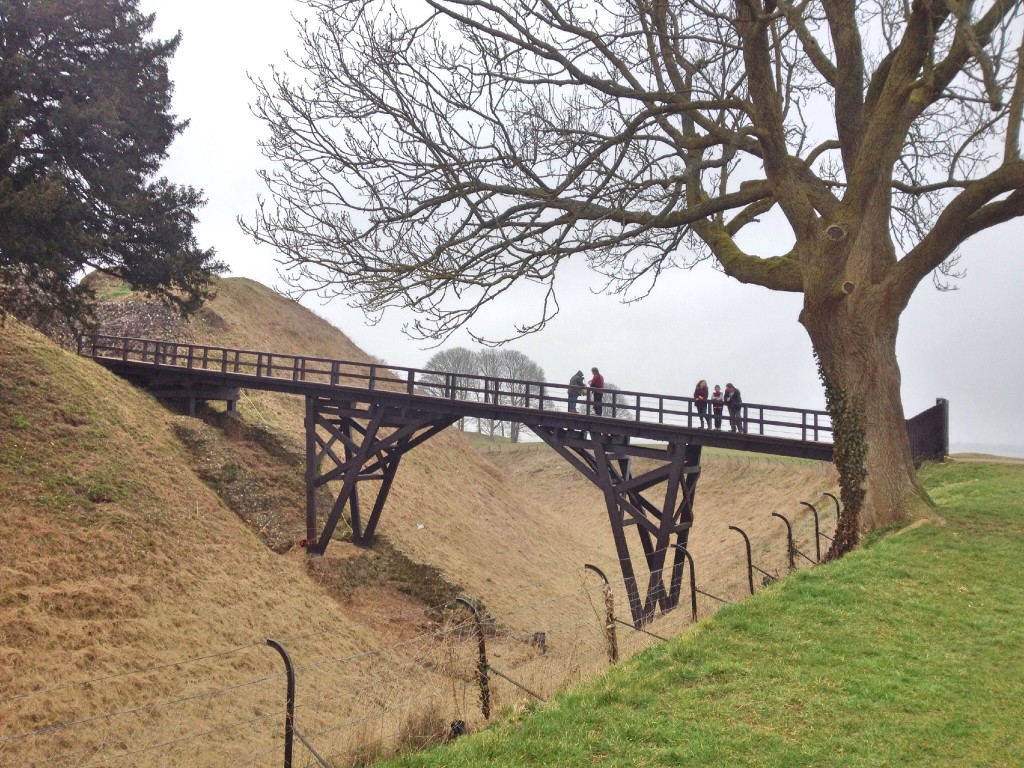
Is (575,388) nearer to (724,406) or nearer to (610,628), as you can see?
(724,406)

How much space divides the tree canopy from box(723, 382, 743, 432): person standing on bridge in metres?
14.8

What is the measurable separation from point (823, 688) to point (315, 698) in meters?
10.4

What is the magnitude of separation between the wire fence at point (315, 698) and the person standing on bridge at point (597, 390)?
16.0 ft

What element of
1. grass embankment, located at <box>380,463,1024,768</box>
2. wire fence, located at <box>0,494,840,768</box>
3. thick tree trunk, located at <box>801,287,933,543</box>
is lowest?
wire fence, located at <box>0,494,840,768</box>

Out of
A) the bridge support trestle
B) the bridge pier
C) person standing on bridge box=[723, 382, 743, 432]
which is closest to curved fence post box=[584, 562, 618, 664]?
the bridge pier

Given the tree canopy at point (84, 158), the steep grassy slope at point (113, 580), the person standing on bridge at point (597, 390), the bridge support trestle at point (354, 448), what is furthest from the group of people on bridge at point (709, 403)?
the tree canopy at point (84, 158)

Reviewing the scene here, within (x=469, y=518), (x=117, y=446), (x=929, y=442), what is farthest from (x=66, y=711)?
(x=929, y=442)

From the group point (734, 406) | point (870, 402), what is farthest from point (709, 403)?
point (870, 402)

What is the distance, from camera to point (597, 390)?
1809cm

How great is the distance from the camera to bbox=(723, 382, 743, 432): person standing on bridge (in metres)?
17.2

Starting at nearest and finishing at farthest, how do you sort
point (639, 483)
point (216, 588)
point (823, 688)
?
point (823, 688), point (216, 588), point (639, 483)

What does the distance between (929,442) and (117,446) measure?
22.1m

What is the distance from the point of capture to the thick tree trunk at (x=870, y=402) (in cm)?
1193

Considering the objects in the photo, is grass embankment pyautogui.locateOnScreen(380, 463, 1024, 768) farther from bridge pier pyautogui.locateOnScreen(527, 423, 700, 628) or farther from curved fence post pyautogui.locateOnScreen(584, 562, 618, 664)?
bridge pier pyautogui.locateOnScreen(527, 423, 700, 628)
